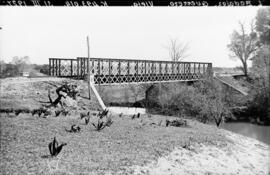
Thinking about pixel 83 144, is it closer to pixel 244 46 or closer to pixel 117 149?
pixel 117 149

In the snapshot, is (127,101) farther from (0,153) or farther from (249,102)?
(0,153)

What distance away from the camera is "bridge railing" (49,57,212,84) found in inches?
853

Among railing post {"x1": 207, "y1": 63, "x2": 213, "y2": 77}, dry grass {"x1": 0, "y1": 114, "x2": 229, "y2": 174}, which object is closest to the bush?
railing post {"x1": 207, "y1": 63, "x2": 213, "y2": 77}

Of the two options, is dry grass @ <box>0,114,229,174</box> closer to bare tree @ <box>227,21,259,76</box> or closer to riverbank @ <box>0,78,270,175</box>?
riverbank @ <box>0,78,270,175</box>

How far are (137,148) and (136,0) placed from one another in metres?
5.07

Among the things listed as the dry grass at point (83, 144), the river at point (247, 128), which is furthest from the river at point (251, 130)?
the dry grass at point (83, 144)

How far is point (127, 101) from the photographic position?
36.1 m

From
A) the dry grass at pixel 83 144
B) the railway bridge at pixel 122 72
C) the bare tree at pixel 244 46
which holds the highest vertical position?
the bare tree at pixel 244 46

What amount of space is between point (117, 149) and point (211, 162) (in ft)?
10.6

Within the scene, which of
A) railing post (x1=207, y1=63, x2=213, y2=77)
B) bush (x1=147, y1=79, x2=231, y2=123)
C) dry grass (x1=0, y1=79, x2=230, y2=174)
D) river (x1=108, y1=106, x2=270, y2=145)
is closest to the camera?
dry grass (x1=0, y1=79, x2=230, y2=174)

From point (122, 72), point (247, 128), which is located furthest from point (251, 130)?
point (122, 72)

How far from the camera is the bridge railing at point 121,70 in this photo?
71.1 ft

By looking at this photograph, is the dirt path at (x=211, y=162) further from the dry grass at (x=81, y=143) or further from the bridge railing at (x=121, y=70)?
the bridge railing at (x=121, y=70)

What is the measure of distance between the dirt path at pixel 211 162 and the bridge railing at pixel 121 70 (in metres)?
11.2
